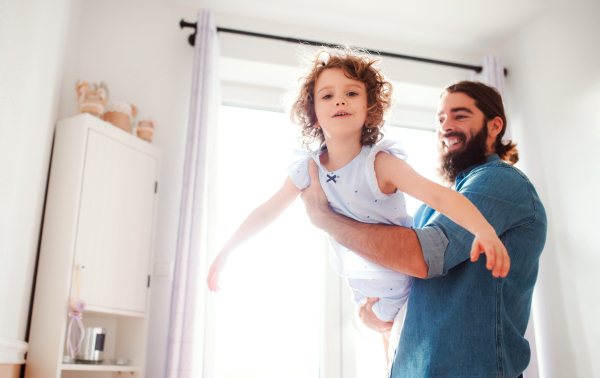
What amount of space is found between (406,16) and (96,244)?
2.31 metres

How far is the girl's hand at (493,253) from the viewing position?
35.9 inches

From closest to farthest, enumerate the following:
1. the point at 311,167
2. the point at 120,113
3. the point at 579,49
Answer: the point at 311,167 < the point at 120,113 < the point at 579,49

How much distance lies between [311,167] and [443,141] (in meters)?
0.63

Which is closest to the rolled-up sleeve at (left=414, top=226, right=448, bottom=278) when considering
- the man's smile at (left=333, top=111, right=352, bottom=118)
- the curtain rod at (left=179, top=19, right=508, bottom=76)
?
the man's smile at (left=333, top=111, right=352, bottom=118)

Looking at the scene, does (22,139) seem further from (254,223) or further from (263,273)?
(263,273)

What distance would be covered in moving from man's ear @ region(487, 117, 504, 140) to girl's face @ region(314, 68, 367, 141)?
1.95 feet

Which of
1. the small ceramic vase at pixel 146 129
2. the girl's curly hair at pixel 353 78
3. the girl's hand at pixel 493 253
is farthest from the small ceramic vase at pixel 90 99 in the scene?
the girl's hand at pixel 493 253

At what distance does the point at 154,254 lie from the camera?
260cm

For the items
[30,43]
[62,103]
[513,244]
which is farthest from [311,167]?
[62,103]

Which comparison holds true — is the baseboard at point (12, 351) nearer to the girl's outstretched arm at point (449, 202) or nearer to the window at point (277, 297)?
the window at point (277, 297)

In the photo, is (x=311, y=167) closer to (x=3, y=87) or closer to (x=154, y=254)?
(x=3, y=87)

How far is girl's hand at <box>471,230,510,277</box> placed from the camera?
35.9 inches

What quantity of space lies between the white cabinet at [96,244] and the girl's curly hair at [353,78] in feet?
3.85

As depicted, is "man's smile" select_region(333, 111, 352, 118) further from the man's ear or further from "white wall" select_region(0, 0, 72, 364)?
"white wall" select_region(0, 0, 72, 364)
